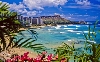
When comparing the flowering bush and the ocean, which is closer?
the flowering bush

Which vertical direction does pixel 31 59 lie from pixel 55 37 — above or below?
above

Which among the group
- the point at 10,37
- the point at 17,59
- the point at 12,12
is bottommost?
the point at 17,59

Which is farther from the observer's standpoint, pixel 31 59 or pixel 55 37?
pixel 55 37

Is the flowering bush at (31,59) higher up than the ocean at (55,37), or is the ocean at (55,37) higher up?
the flowering bush at (31,59)

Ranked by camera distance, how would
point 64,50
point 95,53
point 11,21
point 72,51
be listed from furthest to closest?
point 64,50
point 72,51
point 95,53
point 11,21

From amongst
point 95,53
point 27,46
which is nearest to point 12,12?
point 27,46

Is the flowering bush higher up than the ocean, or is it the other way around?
the flowering bush

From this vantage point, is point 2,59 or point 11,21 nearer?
point 11,21

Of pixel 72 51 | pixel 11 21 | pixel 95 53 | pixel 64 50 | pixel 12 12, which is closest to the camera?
pixel 11 21

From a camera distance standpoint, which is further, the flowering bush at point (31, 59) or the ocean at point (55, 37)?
the ocean at point (55, 37)

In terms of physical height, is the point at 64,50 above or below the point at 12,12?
below

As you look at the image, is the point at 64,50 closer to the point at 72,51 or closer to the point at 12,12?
the point at 72,51
